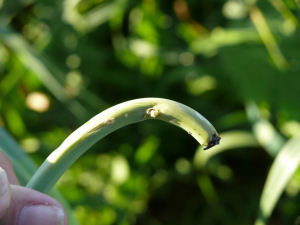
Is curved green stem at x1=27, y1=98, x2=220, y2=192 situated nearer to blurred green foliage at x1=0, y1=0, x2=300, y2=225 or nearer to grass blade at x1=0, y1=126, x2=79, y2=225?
grass blade at x1=0, y1=126, x2=79, y2=225

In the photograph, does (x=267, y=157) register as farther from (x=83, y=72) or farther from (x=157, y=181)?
(x=83, y=72)

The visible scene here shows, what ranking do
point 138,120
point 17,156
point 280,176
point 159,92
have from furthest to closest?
1. point 159,92
2. point 280,176
3. point 17,156
4. point 138,120

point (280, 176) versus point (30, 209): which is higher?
point (30, 209)

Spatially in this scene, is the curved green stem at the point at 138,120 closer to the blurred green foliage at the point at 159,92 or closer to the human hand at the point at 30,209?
the human hand at the point at 30,209

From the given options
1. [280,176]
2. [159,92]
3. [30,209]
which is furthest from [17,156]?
[159,92]

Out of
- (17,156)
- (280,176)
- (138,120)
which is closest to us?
(138,120)

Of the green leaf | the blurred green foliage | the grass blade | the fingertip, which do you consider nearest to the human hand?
the fingertip

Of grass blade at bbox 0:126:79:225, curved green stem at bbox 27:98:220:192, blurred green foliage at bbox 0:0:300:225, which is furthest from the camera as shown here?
blurred green foliage at bbox 0:0:300:225

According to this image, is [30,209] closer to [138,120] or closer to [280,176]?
[138,120]

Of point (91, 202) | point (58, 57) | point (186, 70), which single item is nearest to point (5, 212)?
point (91, 202)
